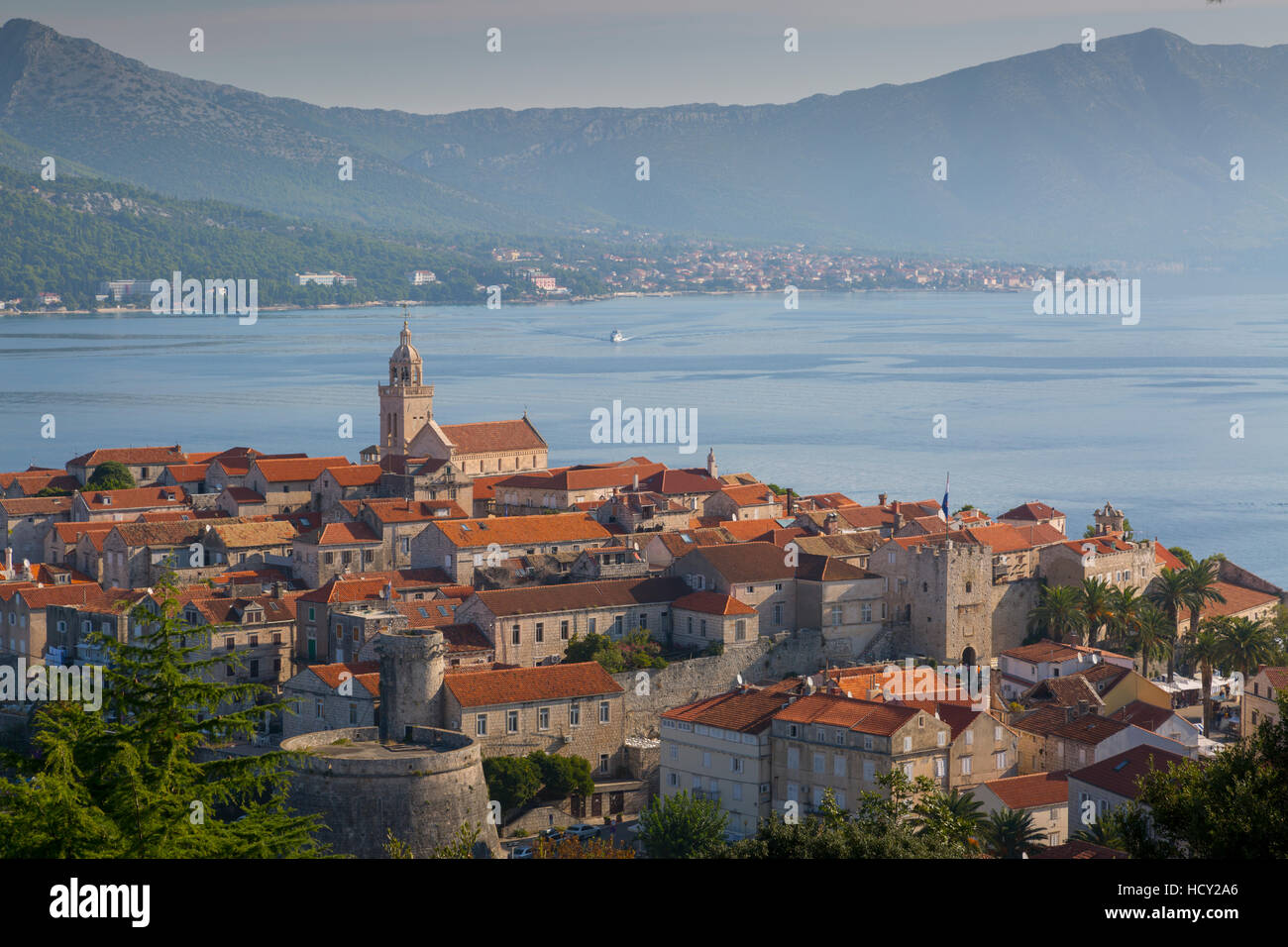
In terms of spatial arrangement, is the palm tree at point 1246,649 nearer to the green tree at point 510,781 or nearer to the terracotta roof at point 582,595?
the terracotta roof at point 582,595

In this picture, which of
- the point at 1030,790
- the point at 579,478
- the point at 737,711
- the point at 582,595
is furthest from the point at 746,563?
the point at 579,478

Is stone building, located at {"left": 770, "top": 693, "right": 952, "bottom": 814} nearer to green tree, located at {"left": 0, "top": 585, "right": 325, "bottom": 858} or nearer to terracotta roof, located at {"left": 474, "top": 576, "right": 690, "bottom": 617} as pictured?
terracotta roof, located at {"left": 474, "top": 576, "right": 690, "bottom": 617}

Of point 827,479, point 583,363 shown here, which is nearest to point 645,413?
point 827,479

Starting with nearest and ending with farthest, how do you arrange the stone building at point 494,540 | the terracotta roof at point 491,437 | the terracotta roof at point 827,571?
the terracotta roof at point 827,571 → the stone building at point 494,540 → the terracotta roof at point 491,437

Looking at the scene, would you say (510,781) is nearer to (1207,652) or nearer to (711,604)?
(711,604)

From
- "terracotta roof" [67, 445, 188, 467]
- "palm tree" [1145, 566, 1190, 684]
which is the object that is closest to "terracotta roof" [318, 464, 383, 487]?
"terracotta roof" [67, 445, 188, 467]

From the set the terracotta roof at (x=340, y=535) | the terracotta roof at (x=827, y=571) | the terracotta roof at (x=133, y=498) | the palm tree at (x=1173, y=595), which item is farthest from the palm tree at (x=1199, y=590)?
the terracotta roof at (x=133, y=498)
